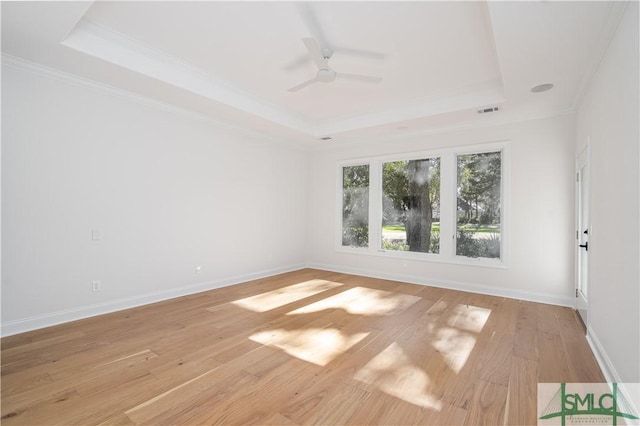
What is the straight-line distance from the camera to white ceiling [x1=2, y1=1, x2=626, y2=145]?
2574 millimetres

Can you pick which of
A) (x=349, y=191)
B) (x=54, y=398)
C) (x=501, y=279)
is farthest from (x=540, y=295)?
(x=54, y=398)

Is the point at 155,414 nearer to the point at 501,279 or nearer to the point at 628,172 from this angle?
the point at 628,172

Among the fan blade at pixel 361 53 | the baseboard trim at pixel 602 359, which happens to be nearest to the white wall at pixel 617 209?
the baseboard trim at pixel 602 359

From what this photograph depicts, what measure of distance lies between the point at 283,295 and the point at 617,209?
3.90 meters

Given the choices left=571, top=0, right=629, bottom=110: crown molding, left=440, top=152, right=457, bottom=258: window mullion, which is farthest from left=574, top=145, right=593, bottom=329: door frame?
left=440, top=152, right=457, bottom=258: window mullion

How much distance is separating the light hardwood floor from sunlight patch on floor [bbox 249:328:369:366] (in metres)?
0.02

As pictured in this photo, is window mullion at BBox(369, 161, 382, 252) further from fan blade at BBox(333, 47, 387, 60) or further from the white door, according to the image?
the white door

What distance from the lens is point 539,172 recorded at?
14.8ft

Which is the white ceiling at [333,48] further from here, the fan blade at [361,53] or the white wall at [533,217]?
the white wall at [533,217]

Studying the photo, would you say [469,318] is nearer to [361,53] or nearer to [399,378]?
[399,378]

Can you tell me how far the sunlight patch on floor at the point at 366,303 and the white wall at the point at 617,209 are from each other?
2.02 metres

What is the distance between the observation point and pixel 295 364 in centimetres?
261

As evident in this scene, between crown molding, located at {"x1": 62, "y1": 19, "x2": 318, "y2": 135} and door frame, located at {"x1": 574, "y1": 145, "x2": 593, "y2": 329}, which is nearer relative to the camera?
crown molding, located at {"x1": 62, "y1": 19, "x2": 318, "y2": 135}

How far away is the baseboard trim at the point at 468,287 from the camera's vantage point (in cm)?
438
